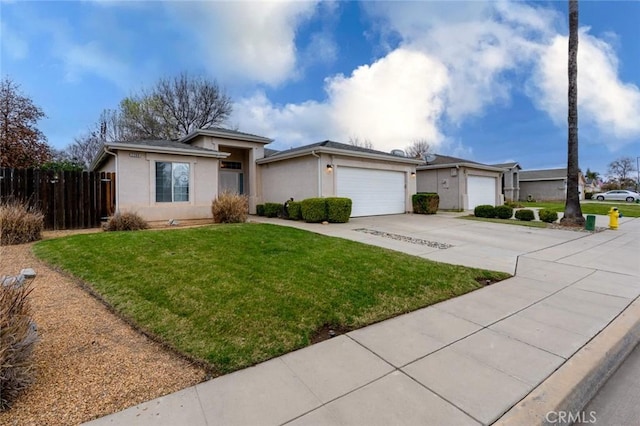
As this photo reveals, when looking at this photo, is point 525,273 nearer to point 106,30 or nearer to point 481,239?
point 481,239

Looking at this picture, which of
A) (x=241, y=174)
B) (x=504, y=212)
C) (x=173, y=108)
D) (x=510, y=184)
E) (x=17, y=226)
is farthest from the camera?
(x=510, y=184)

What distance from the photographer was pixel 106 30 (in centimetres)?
947

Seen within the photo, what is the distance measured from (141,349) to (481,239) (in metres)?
9.40

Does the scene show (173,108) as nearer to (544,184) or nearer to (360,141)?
(360,141)

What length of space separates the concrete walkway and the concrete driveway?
160cm

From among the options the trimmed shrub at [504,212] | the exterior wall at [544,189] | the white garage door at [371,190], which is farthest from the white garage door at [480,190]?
the exterior wall at [544,189]

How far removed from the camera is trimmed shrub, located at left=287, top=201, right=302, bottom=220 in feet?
44.3

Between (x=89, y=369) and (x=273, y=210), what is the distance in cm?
1279

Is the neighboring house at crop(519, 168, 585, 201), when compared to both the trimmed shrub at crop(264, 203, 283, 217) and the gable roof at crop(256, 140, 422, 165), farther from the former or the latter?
the trimmed shrub at crop(264, 203, 283, 217)

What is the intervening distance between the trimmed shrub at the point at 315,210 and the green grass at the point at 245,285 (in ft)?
16.7

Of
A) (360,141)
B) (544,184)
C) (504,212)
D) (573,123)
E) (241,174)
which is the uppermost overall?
(360,141)

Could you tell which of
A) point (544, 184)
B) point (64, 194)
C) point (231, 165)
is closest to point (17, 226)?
point (64, 194)

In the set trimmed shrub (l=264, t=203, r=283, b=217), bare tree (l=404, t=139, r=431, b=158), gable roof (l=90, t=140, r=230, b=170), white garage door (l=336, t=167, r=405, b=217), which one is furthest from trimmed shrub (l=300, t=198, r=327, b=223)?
bare tree (l=404, t=139, r=431, b=158)

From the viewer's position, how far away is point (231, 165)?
59.2 feet
